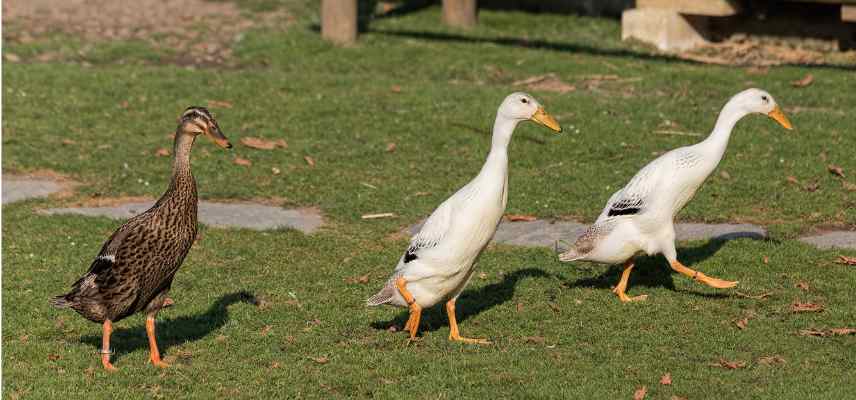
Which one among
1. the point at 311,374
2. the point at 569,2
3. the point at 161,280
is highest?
the point at 569,2

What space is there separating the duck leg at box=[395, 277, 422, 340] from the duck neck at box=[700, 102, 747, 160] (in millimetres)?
2541

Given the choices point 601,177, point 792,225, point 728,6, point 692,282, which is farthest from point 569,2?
point 692,282

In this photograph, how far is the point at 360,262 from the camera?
10.1 meters

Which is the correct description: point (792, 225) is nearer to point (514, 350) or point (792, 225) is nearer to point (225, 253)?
point (514, 350)

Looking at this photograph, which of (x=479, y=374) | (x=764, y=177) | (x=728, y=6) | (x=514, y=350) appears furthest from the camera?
(x=728, y=6)

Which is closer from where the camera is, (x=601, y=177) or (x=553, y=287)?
(x=553, y=287)

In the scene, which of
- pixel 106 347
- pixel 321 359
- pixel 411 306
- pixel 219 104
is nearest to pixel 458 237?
pixel 411 306

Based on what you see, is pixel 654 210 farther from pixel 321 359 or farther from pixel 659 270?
pixel 321 359

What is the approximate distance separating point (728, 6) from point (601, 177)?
20.0 feet

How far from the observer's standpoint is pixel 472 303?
905 cm

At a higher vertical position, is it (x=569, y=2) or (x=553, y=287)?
(x=569, y=2)

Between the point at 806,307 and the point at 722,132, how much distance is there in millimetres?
1412

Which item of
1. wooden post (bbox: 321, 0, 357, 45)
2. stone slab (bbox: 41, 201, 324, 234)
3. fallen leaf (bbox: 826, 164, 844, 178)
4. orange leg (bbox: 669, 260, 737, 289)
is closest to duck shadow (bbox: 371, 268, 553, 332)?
orange leg (bbox: 669, 260, 737, 289)

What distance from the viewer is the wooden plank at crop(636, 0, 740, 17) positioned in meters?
17.2
